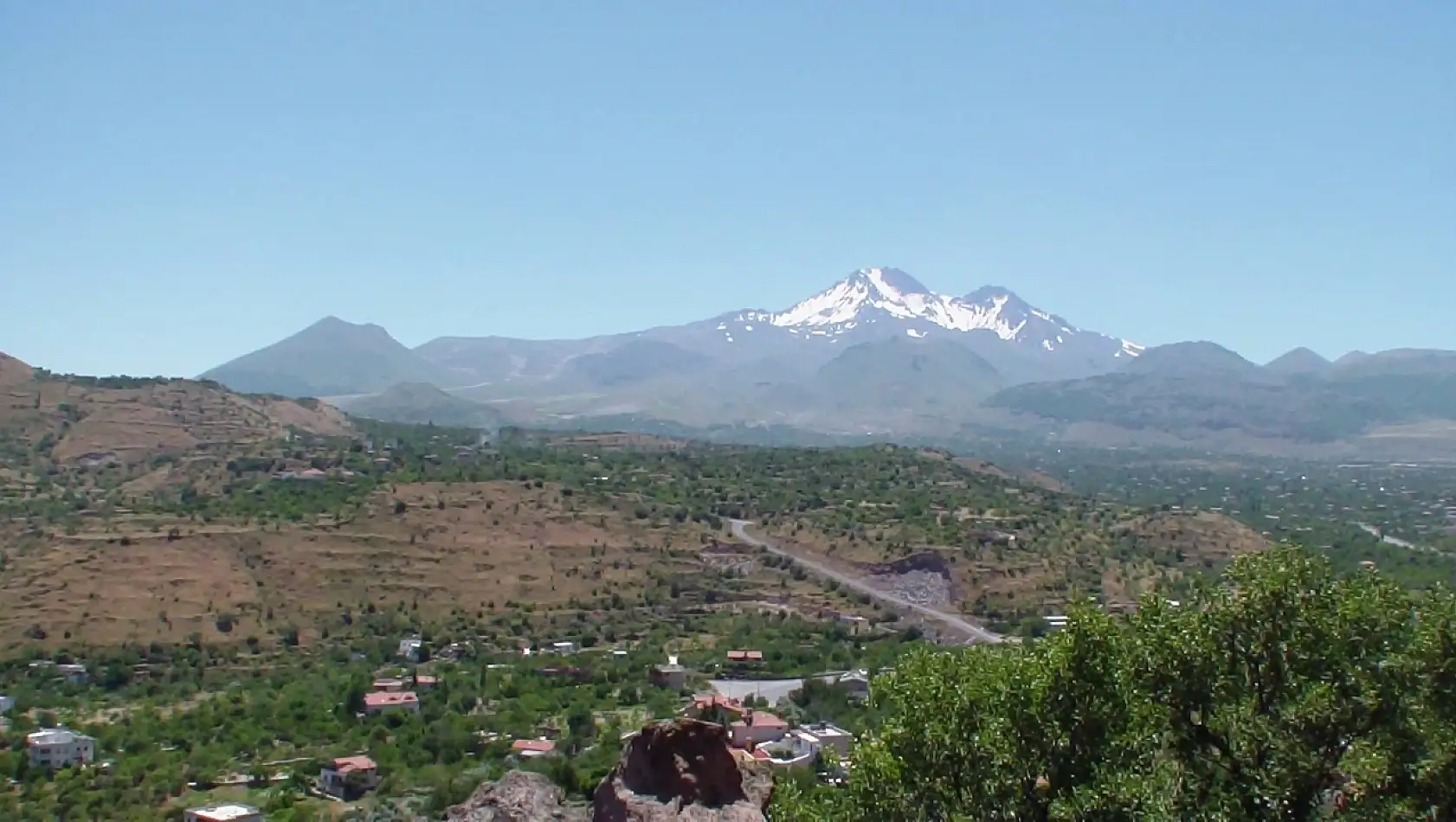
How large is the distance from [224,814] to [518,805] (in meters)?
14.9

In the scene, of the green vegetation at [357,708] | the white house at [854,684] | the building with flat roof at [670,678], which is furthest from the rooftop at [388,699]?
the white house at [854,684]

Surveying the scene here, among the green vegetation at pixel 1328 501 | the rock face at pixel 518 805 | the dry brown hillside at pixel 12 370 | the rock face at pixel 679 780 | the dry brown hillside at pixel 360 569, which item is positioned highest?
the dry brown hillside at pixel 12 370

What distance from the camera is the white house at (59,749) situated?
3684 cm

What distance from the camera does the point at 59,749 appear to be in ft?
122

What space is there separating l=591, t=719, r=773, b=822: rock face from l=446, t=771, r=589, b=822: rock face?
0.94 m

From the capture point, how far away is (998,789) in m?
12.9

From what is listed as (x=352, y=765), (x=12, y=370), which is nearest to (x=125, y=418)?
(x=12, y=370)

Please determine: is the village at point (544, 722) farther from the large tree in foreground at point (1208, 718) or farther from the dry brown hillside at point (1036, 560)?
the dry brown hillside at point (1036, 560)

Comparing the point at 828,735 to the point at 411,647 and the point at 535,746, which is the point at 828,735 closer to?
the point at 535,746

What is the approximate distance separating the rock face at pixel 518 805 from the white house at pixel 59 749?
76.9ft

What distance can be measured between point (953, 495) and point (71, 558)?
54.8 m

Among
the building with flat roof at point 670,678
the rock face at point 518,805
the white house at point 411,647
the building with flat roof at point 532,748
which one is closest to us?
the rock face at point 518,805

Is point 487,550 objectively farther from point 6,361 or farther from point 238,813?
point 6,361

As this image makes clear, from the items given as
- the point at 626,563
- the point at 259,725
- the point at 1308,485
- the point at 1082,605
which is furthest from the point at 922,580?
the point at 1308,485
